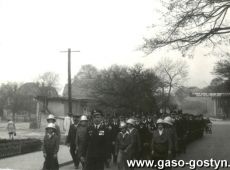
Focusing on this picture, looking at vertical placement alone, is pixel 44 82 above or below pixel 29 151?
above

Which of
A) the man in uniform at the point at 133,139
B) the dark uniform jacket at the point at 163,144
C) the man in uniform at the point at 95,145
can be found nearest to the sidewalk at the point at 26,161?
the man in uniform at the point at 133,139

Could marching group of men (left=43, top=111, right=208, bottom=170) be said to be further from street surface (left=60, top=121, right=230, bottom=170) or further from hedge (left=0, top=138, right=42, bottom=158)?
hedge (left=0, top=138, right=42, bottom=158)

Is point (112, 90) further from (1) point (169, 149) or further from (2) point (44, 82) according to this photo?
(2) point (44, 82)

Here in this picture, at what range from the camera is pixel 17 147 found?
17438 mm

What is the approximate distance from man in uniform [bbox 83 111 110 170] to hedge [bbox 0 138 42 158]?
713 centimetres

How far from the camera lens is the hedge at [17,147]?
1609 cm

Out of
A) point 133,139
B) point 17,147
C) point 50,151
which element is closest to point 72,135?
point 17,147

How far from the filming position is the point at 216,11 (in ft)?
53.2

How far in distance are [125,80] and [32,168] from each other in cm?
2527

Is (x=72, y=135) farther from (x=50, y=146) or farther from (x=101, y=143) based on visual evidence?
(x=101, y=143)

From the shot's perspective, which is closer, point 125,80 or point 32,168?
point 32,168

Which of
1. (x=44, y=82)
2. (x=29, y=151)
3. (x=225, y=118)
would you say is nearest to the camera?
(x=29, y=151)

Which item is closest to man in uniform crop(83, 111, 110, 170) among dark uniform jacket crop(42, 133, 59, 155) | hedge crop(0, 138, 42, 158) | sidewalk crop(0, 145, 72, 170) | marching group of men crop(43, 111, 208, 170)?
marching group of men crop(43, 111, 208, 170)

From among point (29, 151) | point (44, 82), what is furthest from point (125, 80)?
point (44, 82)
